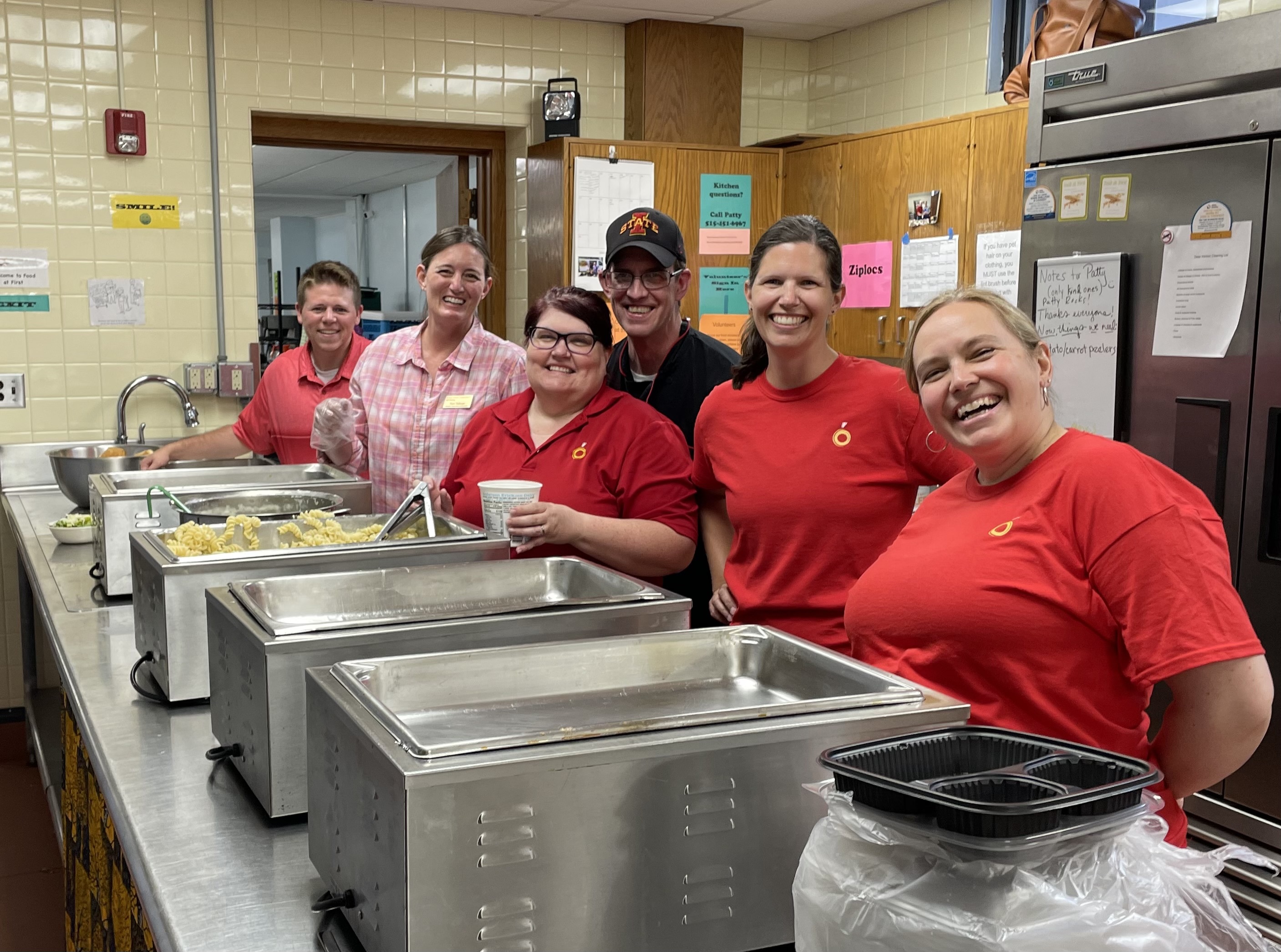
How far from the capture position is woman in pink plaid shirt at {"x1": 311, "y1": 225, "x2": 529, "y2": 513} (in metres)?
2.96

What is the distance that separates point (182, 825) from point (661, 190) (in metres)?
3.68

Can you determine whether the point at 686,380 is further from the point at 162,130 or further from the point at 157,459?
the point at 162,130

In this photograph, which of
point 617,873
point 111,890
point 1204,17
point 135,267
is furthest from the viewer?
point 135,267

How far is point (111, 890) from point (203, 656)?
1.18ft

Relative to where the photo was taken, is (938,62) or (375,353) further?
(938,62)

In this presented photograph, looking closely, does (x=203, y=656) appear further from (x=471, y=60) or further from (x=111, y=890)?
(x=471, y=60)

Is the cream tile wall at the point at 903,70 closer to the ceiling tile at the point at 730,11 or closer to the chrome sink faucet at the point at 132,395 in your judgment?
the ceiling tile at the point at 730,11

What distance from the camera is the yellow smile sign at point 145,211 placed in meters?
4.29

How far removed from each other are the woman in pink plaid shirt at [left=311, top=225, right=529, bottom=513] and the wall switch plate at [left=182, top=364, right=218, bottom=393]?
158cm

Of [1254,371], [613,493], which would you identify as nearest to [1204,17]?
[1254,371]

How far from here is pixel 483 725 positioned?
1.26 metres

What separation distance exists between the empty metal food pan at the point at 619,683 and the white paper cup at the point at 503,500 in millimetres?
670

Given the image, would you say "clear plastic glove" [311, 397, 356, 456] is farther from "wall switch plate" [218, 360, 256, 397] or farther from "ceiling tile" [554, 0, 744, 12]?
"ceiling tile" [554, 0, 744, 12]

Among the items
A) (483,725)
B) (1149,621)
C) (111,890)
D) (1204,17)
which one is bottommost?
(111,890)
